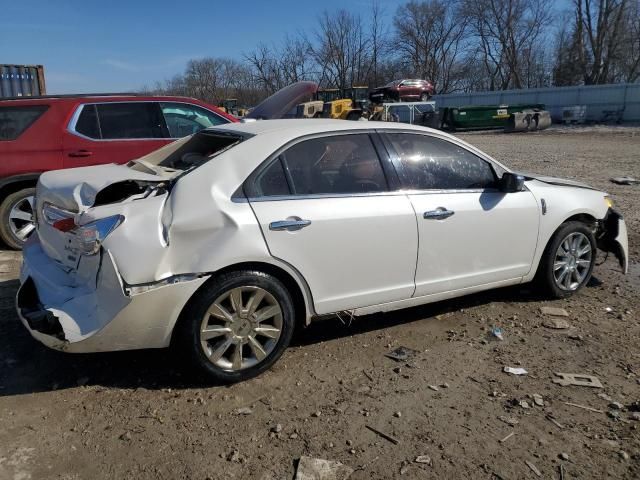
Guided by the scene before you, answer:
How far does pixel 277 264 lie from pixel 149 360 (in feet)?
3.86

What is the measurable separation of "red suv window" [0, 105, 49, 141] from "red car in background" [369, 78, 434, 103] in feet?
106

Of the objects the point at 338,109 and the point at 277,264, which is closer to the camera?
the point at 277,264

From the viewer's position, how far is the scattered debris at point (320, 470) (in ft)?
8.48

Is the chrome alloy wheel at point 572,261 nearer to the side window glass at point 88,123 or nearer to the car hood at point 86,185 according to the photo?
the car hood at point 86,185

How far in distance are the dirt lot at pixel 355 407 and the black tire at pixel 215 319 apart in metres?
0.11

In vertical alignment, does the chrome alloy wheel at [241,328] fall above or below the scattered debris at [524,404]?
above

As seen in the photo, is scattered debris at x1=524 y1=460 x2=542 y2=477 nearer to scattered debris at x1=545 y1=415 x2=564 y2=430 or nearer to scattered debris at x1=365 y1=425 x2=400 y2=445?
scattered debris at x1=545 y1=415 x2=564 y2=430

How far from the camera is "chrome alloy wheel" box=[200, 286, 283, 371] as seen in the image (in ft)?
10.7

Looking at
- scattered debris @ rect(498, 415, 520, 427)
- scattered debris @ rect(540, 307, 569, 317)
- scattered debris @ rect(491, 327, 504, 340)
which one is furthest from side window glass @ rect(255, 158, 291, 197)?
scattered debris @ rect(540, 307, 569, 317)

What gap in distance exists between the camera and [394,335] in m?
4.14

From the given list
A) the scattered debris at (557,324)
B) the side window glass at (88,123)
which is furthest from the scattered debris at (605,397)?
the side window glass at (88,123)

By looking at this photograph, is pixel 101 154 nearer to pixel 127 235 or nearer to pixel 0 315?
pixel 0 315

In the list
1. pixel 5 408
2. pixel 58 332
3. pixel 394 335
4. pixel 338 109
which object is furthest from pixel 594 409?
pixel 338 109

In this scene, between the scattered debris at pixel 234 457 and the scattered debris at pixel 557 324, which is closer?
the scattered debris at pixel 234 457
